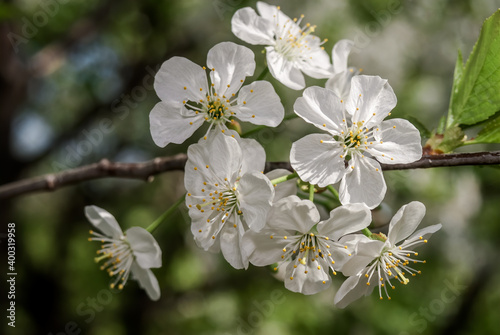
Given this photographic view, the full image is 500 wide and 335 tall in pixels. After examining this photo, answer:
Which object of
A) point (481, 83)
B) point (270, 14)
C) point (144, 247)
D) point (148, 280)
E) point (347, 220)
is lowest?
point (148, 280)

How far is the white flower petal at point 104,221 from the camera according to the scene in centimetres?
142

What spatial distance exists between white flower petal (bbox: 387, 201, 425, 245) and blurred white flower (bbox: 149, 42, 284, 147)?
1.39 feet

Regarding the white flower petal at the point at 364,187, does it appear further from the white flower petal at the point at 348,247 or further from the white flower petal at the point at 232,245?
the white flower petal at the point at 232,245

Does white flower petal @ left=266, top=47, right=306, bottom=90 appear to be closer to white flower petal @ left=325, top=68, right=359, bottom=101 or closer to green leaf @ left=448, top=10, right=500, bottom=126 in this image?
white flower petal @ left=325, top=68, right=359, bottom=101

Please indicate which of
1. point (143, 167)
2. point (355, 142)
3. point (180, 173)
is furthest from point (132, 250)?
point (180, 173)

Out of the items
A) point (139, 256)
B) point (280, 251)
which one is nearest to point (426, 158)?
point (280, 251)

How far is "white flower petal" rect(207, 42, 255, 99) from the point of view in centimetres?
123

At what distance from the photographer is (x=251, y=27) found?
1.46 metres

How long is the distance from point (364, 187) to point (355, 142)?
15cm

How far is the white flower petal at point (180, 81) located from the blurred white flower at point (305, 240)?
1.35ft

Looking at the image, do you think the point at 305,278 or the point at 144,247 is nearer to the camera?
the point at 305,278

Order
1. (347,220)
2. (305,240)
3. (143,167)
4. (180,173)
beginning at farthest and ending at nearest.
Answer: (180,173) < (143,167) < (305,240) < (347,220)

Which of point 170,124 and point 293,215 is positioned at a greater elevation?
point 170,124

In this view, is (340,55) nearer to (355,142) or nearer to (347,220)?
(355,142)
